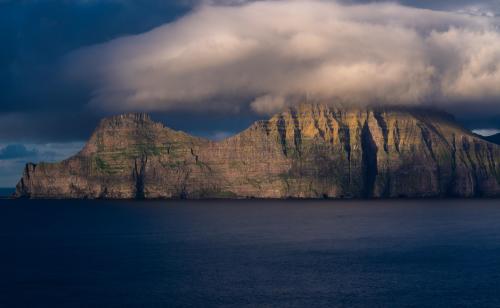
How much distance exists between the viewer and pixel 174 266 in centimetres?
14925

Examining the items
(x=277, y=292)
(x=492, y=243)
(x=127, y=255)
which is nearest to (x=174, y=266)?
(x=127, y=255)

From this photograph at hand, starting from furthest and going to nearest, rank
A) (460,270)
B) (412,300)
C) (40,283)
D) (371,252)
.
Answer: (371,252), (460,270), (40,283), (412,300)

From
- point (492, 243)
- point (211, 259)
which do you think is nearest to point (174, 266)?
point (211, 259)

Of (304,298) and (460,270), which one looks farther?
(460,270)

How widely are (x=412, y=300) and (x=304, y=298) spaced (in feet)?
60.1

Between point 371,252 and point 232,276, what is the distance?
5167 centimetres

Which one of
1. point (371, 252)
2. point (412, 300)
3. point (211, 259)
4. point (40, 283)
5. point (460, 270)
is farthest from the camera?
point (371, 252)

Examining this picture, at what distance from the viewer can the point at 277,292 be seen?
4796 inches

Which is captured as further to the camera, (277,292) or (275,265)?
(275,265)

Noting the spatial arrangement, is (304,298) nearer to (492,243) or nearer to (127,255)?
(127,255)

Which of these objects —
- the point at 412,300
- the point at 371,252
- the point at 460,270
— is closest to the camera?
the point at 412,300

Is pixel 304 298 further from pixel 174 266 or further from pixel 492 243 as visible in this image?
pixel 492 243

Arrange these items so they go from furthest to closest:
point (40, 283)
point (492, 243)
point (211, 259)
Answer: point (492, 243) < point (211, 259) < point (40, 283)

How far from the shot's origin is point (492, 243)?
193 metres
